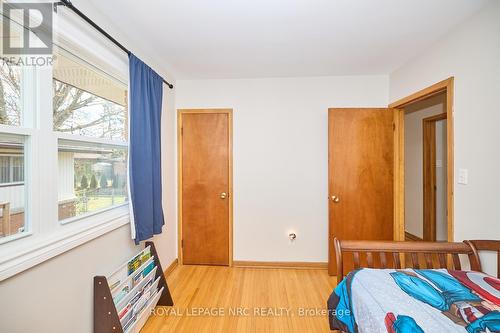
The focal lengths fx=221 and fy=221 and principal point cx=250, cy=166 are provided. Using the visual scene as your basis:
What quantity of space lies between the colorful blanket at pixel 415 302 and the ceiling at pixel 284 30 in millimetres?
1731

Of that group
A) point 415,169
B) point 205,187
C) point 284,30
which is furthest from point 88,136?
point 415,169

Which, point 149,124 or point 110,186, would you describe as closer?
point 110,186

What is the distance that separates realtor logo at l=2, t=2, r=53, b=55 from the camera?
1062mm

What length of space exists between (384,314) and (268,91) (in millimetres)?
2458

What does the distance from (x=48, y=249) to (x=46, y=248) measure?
1 centimetres

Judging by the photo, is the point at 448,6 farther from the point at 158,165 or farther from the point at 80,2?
the point at 158,165

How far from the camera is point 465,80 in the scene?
164 centimetres

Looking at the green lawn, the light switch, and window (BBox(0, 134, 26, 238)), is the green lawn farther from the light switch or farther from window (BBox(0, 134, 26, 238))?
the light switch

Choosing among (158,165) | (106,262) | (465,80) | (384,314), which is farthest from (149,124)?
(465,80)

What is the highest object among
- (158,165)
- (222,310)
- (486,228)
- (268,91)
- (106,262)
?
(268,91)

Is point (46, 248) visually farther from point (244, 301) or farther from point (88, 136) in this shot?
point (244, 301)

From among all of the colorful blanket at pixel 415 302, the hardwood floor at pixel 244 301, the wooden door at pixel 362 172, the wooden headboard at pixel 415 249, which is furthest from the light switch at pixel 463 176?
the hardwood floor at pixel 244 301

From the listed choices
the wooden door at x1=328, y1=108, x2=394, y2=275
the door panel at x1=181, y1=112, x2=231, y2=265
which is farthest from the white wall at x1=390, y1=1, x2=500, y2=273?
the door panel at x1=181, y1=112, x2=231, y2=265

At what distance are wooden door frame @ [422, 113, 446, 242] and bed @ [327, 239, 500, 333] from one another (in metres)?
2.42
